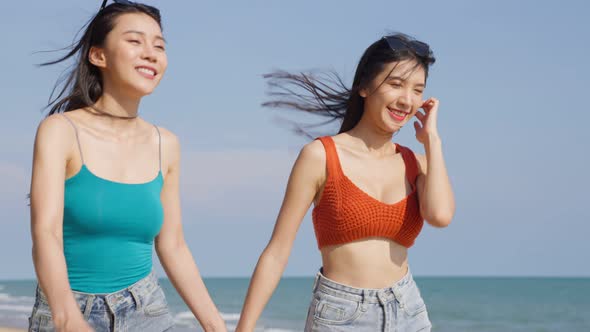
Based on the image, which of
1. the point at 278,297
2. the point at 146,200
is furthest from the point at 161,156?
the point at 278,297

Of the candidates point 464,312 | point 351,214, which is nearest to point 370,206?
point 351,214

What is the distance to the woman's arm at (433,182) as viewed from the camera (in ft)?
15.0

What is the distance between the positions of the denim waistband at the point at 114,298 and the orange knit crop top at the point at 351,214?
981 millimetres

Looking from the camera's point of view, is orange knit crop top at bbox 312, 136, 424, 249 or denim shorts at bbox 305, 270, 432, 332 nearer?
denim shorts at bbox 305, 270, 432, 332

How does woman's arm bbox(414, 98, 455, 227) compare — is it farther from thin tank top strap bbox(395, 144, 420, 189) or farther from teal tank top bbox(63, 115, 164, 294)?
teal tank top bbox(63, 115, 164, 294)

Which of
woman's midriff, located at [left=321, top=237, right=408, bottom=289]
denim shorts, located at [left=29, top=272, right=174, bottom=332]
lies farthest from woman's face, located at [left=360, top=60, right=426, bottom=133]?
denim shorts, located at [left=29, top=272, right=174, bottom=332]

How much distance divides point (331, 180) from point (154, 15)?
1217 mm

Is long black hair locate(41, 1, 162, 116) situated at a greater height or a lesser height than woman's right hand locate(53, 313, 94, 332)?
greater

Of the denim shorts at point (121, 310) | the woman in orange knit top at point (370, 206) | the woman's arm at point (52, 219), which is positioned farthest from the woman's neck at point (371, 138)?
the woman's arm at point (52, 219)

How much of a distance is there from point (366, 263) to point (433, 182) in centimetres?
57

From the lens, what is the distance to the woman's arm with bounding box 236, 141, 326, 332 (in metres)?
4.49

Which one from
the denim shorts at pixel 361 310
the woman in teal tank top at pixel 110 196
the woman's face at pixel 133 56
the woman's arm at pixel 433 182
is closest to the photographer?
the woman in teal tank top at pixel 110 196

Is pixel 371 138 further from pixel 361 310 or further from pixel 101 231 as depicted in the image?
pixel 101 231

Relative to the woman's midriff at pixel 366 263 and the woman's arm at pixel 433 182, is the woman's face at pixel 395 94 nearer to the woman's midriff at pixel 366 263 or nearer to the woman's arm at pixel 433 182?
the woman's arm at pixel 433 182
